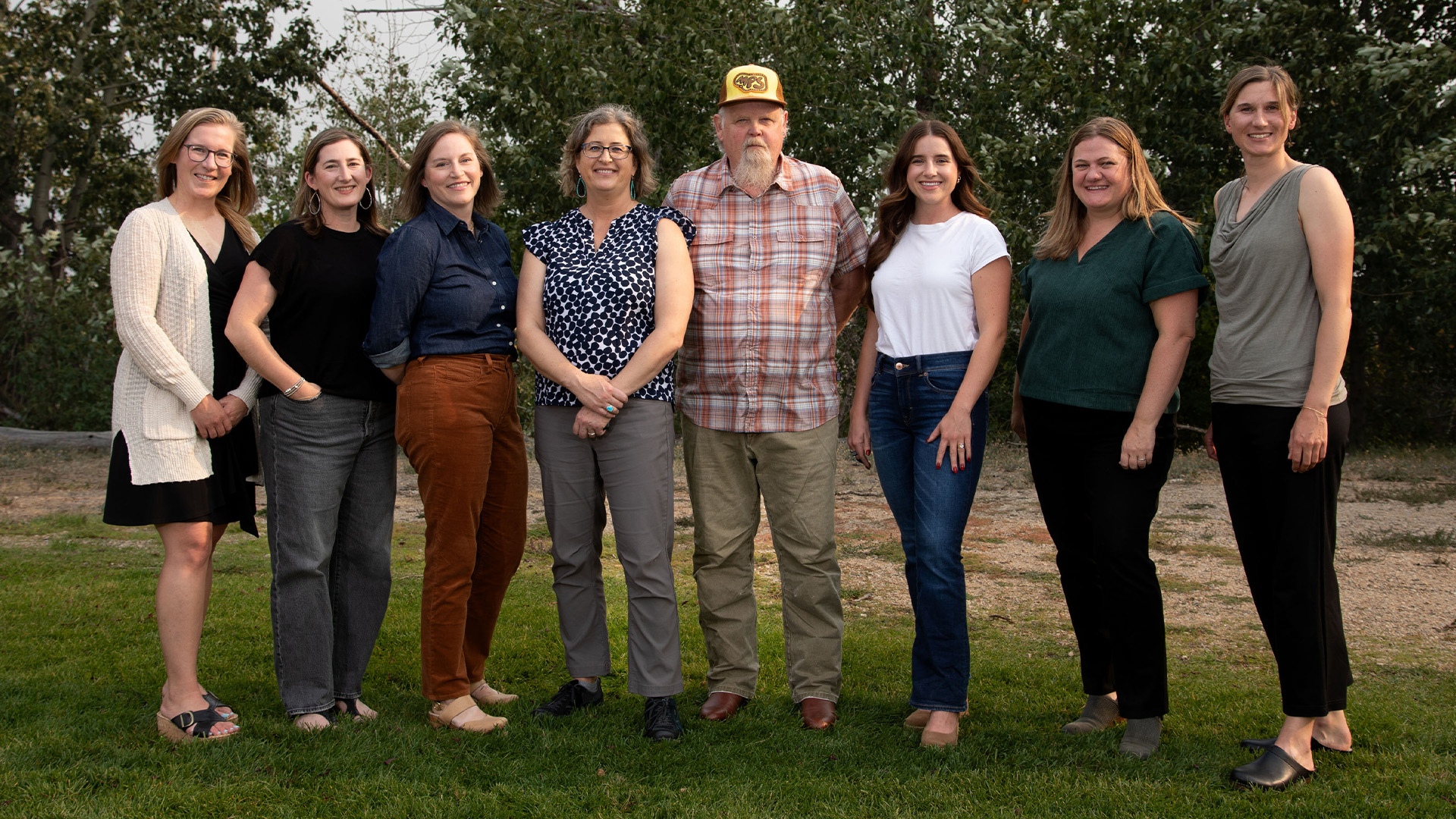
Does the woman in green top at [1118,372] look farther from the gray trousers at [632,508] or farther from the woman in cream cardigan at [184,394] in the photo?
the woman in cream cardigan at [184,394]

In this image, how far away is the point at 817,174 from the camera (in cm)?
392

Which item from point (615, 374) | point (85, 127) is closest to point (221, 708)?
point (615, 374)

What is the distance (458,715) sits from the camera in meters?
3.71

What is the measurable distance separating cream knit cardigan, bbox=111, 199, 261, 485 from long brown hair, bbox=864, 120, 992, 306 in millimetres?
2293

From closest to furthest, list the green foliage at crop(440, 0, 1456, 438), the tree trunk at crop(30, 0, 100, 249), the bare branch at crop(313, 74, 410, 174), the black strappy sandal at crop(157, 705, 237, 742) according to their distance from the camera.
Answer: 1. the black strappy sandal at crop(157, 705, 237, 742)
2. the bare branch at crop(313, 74, 410, 174)
3. the green foliage at crop(440, 0, 1456, 438)
4. the tree trunk at crop(30, 0, 100, 249)

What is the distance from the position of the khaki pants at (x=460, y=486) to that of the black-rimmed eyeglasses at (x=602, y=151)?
77 cm

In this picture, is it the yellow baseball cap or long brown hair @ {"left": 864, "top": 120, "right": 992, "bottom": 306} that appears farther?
the yellow baseball cap

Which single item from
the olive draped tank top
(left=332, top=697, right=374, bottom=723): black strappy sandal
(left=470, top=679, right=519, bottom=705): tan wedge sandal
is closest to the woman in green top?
the olive draped tank top

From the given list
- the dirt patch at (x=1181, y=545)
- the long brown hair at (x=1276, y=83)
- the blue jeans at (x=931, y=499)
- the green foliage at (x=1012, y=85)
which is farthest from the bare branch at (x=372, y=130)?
the long brown hair at (x=1276, y=83)

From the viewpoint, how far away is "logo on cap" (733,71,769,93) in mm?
3803

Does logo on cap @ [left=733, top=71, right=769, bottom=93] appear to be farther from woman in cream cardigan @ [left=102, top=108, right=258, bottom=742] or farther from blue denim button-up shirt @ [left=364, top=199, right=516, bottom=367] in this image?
woman in cream cardigan @ [left=102, top=108, right=258, bottom=742]

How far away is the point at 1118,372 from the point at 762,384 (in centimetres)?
118

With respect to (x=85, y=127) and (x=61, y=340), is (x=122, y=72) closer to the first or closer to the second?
(x=85, y=127)

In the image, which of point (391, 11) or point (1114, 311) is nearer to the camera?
point (1114, 311)
